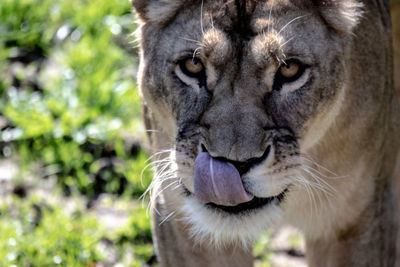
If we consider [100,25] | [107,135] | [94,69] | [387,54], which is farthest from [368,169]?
[100,25]

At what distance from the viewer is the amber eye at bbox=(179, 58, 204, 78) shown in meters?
2.68

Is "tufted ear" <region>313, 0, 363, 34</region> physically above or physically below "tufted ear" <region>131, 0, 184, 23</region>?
below

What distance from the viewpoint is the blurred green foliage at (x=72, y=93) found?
4.16 metres

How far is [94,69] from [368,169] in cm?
217

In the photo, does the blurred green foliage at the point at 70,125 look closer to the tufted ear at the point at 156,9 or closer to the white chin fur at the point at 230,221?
the tufted ear at the point at 156,9

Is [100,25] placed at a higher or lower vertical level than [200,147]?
higher

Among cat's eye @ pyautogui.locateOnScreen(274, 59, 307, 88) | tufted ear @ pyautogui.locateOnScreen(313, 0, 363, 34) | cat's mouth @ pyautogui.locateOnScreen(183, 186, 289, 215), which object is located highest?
tufted ear @ pyautogui.locateOnScreen(313, 0, 363, 34)

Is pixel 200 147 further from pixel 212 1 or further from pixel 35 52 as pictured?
pixel 35 52

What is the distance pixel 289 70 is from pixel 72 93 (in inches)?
84.3

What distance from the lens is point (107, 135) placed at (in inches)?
169

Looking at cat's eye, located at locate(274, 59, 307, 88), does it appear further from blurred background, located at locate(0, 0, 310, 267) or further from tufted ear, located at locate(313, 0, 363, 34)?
blurred background, located at locate(0, 0, 310, 267)

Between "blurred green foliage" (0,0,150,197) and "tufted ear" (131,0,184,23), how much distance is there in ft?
4.03

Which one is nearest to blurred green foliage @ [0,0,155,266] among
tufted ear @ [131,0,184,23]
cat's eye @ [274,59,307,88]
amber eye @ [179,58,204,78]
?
tufted ear @ [131,0,184,23]

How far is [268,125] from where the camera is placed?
8.31 feet
